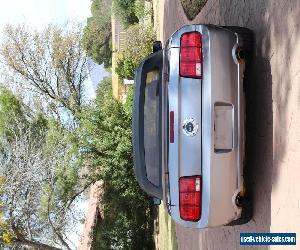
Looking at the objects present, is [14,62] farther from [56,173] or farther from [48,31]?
[56,173]

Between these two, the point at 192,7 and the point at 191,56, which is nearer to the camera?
the point at 191,56

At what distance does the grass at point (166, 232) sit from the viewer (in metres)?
Result: 10.1

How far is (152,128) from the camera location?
19.4 feet

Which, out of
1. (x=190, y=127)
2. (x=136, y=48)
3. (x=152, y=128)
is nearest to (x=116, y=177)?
(x=136, y=48)

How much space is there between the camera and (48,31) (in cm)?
2003

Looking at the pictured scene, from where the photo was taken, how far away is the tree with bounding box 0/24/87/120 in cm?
1978

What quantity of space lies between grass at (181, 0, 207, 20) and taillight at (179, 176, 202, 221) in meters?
4.39

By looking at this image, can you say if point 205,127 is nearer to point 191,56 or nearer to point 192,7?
point 191,56

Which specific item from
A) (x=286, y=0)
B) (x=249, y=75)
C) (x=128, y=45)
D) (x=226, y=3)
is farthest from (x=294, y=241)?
(x=128, y=45)

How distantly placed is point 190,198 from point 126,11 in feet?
54.4

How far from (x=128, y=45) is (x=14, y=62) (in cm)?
585

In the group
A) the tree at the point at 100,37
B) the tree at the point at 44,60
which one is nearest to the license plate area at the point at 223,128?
the tree at the point at 44,60

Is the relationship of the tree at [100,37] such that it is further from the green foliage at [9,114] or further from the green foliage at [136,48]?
the green foliage at [9,114]

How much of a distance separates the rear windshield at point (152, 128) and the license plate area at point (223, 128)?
1.12 meters
